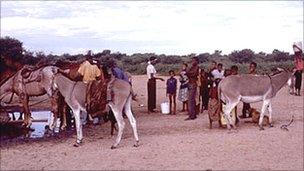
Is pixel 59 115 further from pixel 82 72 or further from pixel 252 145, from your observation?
pixel 252 145

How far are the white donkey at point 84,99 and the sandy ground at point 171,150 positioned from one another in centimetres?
42

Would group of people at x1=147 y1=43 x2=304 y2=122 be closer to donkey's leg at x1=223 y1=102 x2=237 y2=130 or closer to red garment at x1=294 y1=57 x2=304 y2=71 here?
donkey's leg at x1=223 y1=102 x2=237 y2=130

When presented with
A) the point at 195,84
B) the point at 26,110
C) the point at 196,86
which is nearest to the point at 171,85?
the point at 196,86

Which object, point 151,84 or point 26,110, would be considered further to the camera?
point 151,84

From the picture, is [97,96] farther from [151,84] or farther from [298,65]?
[298,65]

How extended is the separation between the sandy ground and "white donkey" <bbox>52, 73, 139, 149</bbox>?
42 centimetres

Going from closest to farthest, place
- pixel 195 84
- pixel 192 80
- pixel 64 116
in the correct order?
pixel 64 116, pixel 192 80, pixel 195 84

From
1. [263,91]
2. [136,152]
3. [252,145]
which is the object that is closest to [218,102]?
[263,91]

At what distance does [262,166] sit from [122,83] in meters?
4.04

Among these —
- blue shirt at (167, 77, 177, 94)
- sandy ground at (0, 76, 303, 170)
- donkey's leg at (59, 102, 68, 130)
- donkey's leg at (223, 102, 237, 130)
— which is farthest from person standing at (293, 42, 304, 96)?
donkey's leg at (59, 102, 68, 130)

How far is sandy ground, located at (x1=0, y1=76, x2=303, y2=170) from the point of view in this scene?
10695 mm

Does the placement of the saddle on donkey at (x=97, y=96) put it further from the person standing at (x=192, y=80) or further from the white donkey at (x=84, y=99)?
the person standing at (x=192, y=80)

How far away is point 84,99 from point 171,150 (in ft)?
7.95

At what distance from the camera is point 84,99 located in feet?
43.0
